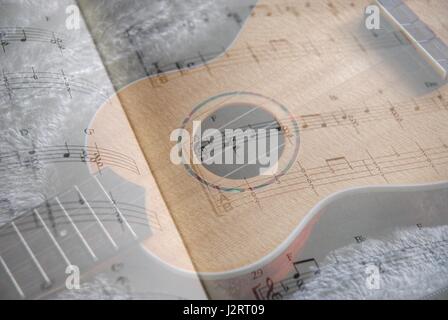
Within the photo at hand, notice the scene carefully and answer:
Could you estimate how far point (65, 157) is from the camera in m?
0.89

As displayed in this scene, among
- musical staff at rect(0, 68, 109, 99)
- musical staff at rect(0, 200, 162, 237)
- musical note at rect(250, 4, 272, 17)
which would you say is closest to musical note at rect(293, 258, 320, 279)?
musical staff at rect(0, 200, 162, 237)

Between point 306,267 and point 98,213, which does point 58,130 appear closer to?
point 98,213

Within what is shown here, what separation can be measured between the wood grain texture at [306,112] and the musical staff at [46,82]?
78mm

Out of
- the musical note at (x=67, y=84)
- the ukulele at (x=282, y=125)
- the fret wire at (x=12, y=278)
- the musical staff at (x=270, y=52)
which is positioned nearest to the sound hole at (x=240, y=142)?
the ukulele at (x=282, y=125)

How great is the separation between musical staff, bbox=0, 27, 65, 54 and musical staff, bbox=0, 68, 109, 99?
0.23ft

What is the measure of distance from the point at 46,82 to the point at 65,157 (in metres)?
0.18

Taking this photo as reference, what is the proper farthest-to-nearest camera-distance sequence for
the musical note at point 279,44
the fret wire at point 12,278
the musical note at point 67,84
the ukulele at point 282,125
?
the musical note at point 279,44, the musical note at point 67,84, the ukulele at point 282,125, the fret wire at point 12,278

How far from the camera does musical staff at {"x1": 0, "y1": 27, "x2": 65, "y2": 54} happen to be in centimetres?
101

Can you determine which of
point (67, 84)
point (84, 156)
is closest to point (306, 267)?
point (84, 156)

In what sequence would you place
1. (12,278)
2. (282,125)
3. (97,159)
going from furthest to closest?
(282,125) → (97,159) → (12,278)

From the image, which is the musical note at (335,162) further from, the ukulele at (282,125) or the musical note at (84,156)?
the musical note at (84,156)

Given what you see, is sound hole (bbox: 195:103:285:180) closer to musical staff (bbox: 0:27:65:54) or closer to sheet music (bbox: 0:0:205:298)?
sheet music (bbox: 0:0:205:298)

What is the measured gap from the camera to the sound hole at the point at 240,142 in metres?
0.92
